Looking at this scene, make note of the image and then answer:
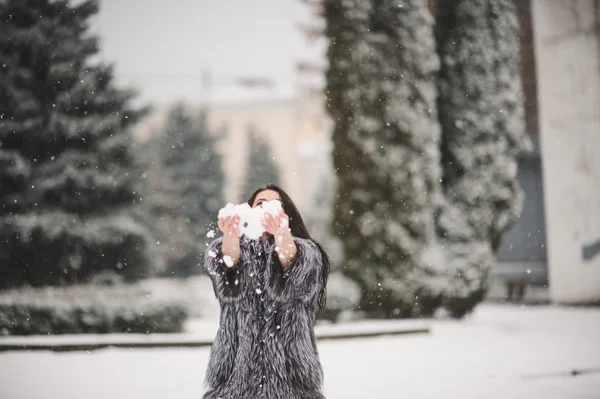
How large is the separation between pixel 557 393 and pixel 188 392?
322 cm

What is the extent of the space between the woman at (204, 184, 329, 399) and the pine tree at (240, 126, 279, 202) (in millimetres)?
25085

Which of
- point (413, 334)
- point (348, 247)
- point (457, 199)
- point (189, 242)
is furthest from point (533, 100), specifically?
point (189, 242)

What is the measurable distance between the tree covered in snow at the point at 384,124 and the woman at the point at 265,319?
26.8ft

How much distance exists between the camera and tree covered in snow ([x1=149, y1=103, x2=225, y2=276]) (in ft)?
76.6

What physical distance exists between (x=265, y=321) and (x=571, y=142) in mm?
11611

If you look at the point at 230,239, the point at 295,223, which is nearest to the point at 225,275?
the point at 230,239

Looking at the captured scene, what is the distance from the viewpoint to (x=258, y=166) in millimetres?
28531

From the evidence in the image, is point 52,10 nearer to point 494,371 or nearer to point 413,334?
point 413,334

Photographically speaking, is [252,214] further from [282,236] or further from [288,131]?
[288,131]

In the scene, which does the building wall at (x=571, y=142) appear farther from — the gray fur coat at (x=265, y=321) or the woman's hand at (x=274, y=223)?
the woman's hand at (x=274, y=223)

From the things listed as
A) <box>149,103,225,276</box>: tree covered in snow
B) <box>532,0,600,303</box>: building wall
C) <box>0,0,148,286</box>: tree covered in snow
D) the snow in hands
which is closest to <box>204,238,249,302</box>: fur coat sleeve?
the snow in hands

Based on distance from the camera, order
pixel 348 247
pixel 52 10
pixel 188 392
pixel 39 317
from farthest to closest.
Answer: pixel 52 10 → pixel 348 247 → pixel 39 317 → pixel 188 392

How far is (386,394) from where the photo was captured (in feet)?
15.9

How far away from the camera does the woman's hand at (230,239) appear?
2256 mm
